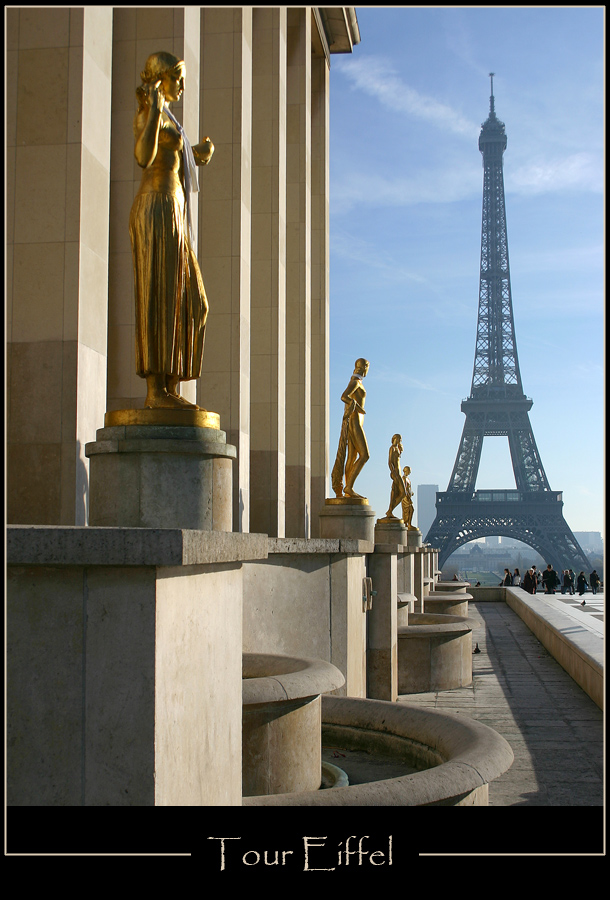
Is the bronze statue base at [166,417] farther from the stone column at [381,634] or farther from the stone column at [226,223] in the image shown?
the stone column at [226,223]

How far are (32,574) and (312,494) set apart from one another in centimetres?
2085

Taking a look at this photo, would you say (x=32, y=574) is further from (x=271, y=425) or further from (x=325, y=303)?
(x=325, y=303)

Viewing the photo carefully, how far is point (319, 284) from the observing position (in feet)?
81.1

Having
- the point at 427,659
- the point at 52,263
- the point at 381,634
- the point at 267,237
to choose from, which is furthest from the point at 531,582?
the point at 52,263

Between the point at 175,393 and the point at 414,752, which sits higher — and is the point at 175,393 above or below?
above

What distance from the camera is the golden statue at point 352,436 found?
559 inches

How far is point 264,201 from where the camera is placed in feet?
57.1

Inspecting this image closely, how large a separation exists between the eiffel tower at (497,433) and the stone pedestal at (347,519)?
55.0 metres

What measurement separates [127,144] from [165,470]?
7.04 metres

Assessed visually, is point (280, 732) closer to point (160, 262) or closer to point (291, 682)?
point (291, 682)

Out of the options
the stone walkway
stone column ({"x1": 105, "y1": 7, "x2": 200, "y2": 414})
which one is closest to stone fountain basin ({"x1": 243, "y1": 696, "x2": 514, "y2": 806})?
the stone walkway

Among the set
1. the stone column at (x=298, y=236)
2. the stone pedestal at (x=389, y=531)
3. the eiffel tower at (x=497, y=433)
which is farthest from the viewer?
the eiffel tower at (x=497, y=433)

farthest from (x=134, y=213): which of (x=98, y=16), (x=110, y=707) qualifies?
(x=98, y=16)

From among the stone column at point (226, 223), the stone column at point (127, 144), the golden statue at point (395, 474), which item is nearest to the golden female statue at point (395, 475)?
the golden statue at point (395, 474)
